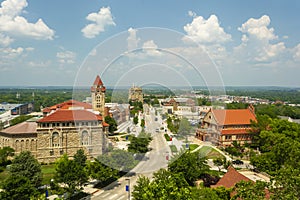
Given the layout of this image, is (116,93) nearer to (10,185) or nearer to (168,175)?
(168,175)

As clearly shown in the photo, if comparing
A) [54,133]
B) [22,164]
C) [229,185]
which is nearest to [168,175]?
[229,185]

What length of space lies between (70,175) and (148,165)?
4.08 meters

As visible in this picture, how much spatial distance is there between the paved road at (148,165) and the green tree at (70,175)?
3.72 ft

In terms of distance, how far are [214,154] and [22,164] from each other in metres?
14.6

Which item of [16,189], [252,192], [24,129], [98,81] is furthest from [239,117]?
[16,189]

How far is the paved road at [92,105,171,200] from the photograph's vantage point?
991 centimetres

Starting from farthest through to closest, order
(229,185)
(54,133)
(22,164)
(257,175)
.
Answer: (54,133)
(257,175)
(22,164)
(229,185)

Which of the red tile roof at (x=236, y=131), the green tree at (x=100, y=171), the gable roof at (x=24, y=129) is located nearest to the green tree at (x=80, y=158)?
the green tree at (x=100, y=171)

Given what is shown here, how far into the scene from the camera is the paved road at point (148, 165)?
9906 mm

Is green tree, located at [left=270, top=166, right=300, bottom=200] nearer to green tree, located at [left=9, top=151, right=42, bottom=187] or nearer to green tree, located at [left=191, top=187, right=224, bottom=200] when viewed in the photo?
green tree, located at [left=191, top=187, right=224, bottom=200]

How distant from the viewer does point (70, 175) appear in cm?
1183

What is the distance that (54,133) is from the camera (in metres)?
17.8

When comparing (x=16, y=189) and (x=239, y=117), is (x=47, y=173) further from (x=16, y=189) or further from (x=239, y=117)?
(x=239, y=117)

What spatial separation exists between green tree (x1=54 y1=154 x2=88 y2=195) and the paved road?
1.13 m
